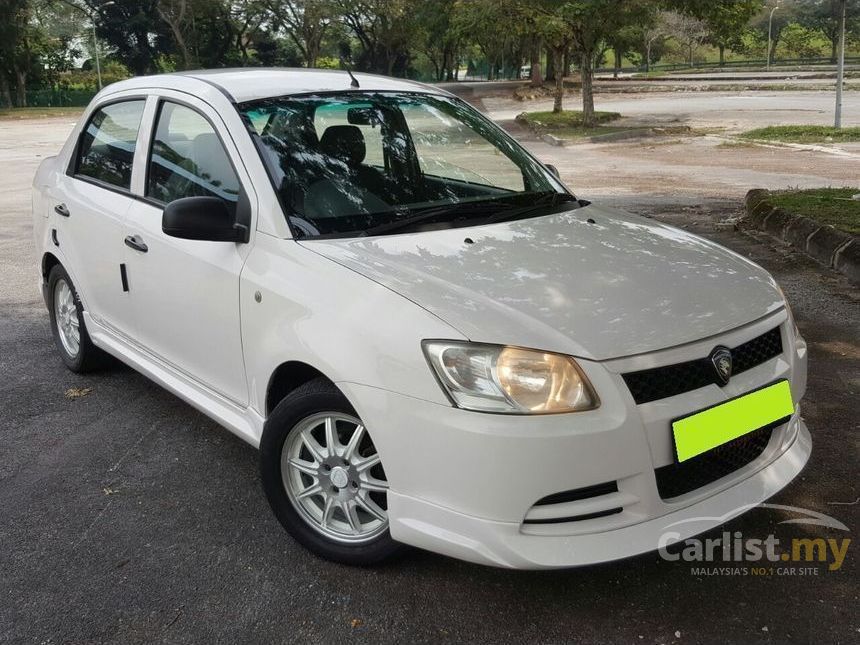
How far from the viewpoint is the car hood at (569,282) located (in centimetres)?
246

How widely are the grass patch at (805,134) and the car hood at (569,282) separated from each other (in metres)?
16.2

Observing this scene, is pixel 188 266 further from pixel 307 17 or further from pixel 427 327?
pixel 307 17

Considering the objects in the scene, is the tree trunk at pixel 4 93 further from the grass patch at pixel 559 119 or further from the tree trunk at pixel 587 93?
the tree trunk at pixel 587 93

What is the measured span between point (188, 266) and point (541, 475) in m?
1.81

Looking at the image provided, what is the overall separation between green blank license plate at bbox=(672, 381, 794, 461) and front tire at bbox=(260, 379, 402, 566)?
955 millimetres

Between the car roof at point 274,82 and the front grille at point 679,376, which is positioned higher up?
the car roof at point 274,82

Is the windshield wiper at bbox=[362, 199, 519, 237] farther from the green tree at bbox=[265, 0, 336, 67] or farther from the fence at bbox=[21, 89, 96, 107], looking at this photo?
the fence at bbox=[21, 89, 96, 107]

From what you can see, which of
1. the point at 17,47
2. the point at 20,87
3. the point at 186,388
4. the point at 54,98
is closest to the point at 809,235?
the point at 186,388

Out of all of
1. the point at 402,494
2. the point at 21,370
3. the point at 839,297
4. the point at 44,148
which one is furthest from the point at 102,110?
the point at 44,148

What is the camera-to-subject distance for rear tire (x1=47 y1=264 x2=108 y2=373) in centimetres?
467

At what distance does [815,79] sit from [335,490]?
159 feet

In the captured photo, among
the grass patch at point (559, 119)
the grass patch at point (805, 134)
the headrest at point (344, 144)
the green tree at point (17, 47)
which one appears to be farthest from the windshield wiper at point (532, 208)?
the green tree at point (17, 47)

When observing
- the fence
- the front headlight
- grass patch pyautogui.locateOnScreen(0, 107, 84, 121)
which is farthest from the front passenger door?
the fence

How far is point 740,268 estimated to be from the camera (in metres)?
3.13
